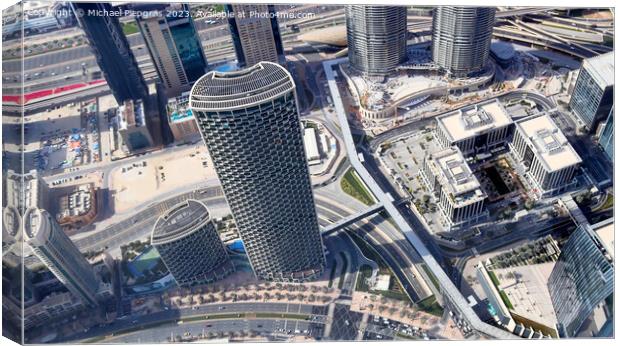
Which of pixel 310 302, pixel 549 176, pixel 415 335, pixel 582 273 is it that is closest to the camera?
pixel 582 273

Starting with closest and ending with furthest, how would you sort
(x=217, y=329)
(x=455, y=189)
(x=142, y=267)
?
(x=217, y=329)
(x=455, y=189)
(x=142, y=267)

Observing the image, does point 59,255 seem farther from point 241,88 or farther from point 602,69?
point 602,69

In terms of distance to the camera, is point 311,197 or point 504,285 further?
point 504,285

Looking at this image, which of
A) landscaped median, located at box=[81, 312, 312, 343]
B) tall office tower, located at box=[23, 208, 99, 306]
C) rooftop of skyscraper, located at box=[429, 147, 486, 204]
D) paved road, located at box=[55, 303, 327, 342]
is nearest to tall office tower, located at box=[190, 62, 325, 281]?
paved road, located at box=[55, 303, 327, 342]

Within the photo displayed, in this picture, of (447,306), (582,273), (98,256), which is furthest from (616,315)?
(98,256)

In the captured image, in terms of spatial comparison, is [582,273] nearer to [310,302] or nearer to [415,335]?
[415,335]

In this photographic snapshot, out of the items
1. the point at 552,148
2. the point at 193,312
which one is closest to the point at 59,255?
the point at 193,312

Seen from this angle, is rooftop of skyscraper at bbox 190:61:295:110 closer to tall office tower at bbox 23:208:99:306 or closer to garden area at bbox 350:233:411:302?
tall office tower at bbox 23:208:99:306
